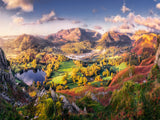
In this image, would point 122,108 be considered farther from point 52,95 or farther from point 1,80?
point 1,80

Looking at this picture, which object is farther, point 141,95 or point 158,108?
point 141,95

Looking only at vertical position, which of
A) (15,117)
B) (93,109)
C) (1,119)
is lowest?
(93,109)

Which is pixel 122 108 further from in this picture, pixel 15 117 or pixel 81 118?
pixel 15 117

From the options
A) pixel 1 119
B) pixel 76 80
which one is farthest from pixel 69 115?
pixel 76 80

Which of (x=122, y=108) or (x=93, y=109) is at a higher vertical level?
(x=122, y=108)

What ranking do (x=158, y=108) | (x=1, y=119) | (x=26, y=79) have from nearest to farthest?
1. (x=1, y=119)
2. (x=158, y=108)
3. (x=26, y=79)

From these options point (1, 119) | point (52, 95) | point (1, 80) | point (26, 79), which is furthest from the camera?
point (26, 79)

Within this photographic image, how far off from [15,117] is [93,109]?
7.16 m

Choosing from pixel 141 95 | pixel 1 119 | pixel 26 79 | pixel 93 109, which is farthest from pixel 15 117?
pixel 26 79

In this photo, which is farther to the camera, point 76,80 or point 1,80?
point 76,80

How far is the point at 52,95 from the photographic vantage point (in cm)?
991

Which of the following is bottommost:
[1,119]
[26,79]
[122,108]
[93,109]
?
[26,79]

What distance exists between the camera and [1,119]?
6.07 m

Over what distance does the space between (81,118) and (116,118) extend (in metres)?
2.80
